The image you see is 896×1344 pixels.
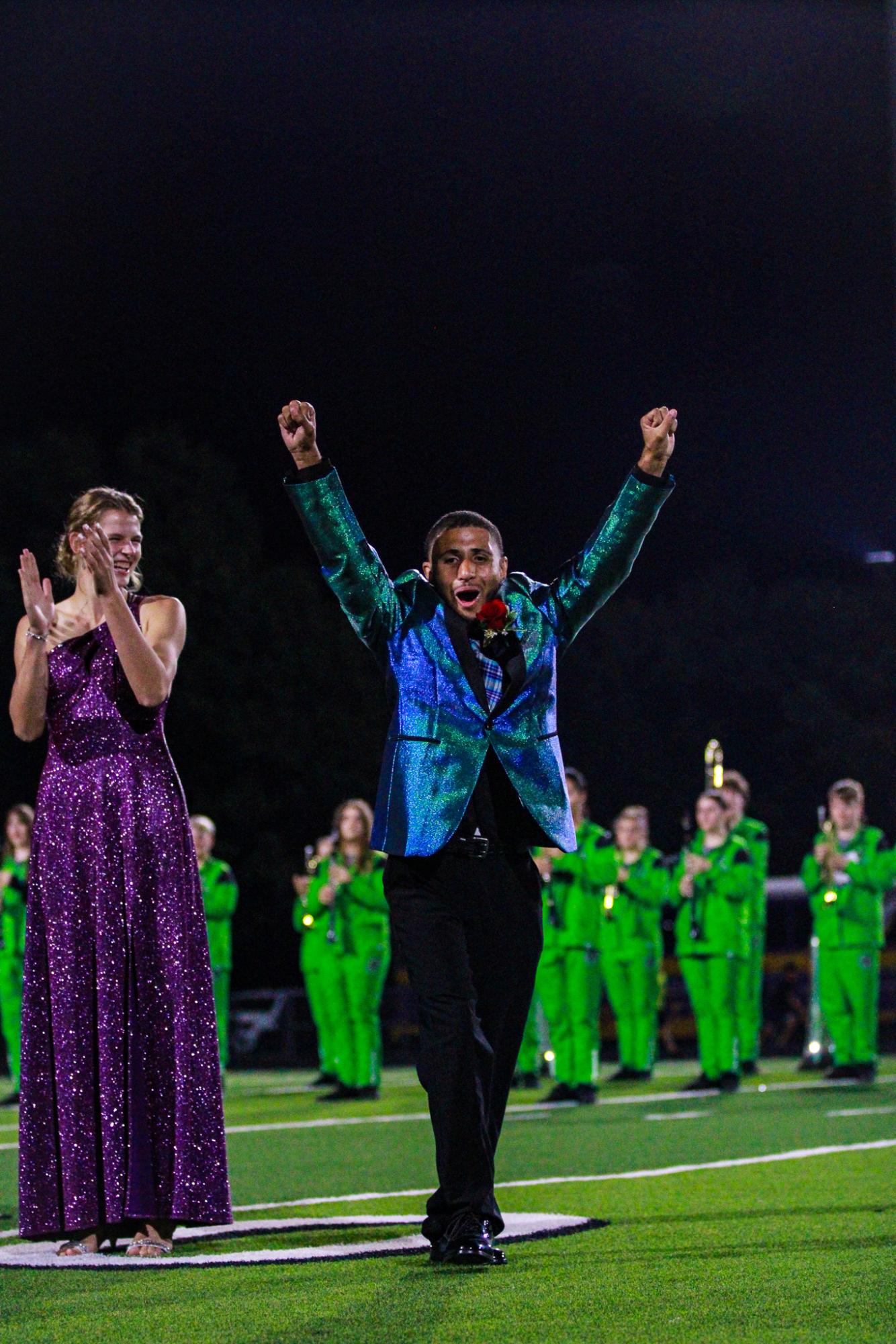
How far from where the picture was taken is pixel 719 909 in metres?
15.3

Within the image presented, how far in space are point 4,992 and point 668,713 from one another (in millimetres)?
27092

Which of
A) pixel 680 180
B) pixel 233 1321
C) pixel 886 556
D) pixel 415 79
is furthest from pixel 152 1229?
pixel 886 556

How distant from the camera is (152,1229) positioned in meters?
6.05

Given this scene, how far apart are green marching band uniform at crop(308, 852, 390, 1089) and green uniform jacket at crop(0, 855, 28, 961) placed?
2.29 metres

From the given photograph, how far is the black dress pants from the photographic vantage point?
5.47 meters

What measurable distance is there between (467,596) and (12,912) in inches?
439

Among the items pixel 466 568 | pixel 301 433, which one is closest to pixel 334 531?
pixel 301 433

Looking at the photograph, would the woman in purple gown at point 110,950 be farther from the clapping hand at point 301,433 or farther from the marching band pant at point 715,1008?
the marching band pant at point 715,1008

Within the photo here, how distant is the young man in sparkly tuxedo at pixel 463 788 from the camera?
5512 millimetres

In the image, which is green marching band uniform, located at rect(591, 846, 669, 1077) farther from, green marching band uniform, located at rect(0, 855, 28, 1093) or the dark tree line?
the dark tree line

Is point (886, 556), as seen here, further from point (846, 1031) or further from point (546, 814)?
point (546, 814)

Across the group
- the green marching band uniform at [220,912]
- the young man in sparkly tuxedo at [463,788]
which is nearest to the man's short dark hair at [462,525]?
the young man in sparkly tuxedo at [463,788]

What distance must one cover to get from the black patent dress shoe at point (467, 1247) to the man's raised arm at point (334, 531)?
5.21ft

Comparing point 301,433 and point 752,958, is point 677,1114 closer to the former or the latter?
point 752,958
